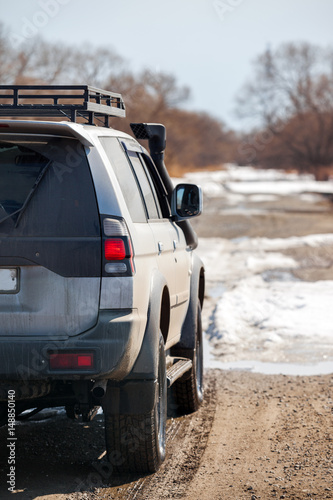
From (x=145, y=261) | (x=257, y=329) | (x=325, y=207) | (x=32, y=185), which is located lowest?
(x=325, y=207)

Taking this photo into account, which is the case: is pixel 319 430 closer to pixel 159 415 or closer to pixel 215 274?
pixel 159 415

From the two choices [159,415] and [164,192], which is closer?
[159,415]

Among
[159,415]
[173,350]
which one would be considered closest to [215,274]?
[173,350]

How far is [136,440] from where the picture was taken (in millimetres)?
4852

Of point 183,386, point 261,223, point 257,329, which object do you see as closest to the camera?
point 183,386

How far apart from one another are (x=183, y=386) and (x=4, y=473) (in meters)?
1.96

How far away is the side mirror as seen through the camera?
240 inches

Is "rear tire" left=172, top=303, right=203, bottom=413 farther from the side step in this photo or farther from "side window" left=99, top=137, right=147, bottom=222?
"side window" left=99, top=137, right=147, bottom=222

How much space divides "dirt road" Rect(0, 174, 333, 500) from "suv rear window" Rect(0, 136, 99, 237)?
158 cm

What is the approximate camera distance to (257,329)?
1048cm

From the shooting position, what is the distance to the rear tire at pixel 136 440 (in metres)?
4.80

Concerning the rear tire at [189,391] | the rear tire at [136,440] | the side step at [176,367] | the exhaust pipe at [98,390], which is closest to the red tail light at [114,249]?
the exhaust pipe at [98,390]

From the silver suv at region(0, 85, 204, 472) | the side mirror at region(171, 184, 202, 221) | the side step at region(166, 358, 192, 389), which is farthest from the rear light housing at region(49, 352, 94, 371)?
the side mirror at region(171, 184, 202, 221)

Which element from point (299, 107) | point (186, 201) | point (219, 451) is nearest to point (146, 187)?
point (186, 201)
